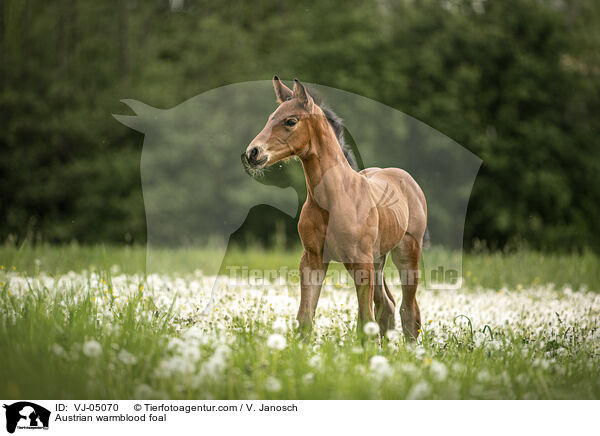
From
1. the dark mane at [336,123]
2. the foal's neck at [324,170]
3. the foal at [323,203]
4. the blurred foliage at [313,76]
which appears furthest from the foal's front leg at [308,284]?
the blurred foliage at [313,76]

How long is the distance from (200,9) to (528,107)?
1138cm

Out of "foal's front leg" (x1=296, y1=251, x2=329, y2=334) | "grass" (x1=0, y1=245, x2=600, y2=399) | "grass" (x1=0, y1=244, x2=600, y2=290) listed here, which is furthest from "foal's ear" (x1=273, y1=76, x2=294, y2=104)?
"grass" (x1=0, y1=244, x2=600, y2=290)

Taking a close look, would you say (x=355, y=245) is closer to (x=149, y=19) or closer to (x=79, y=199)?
(x=79, y=199)

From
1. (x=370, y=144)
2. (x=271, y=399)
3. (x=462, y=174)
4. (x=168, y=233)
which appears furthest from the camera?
(x=168, y=233)

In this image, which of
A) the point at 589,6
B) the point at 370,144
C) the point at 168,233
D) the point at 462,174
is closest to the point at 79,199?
the point at 168,233

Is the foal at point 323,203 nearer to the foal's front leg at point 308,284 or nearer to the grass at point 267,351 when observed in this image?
the foal's front leg at point 308,284

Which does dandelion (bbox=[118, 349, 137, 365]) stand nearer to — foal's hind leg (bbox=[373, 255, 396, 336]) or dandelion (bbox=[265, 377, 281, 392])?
dandelion (bbox=[265, 377, 281, 392])

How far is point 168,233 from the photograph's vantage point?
10219 millimetres

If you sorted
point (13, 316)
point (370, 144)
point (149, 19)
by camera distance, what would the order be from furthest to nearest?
point (149, 19) → point (370, 144) → point (13, 316)
